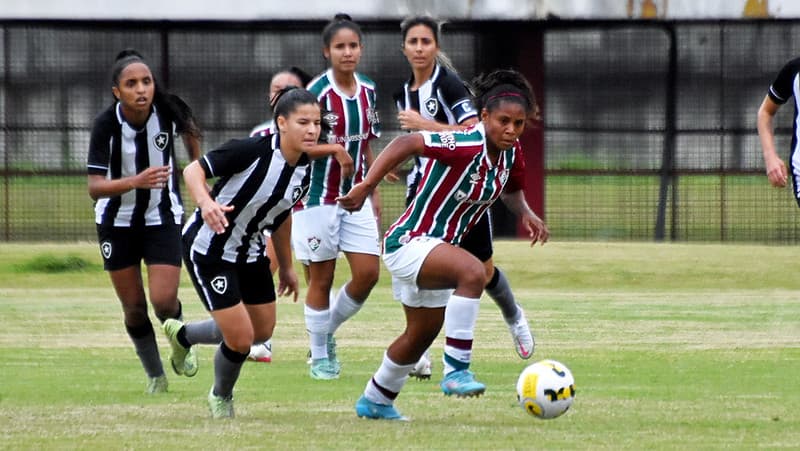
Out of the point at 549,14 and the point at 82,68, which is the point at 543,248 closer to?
the point at 549,14

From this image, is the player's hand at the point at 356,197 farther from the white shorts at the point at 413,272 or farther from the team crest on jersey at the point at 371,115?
the team crest on jersey at the point at 371,115

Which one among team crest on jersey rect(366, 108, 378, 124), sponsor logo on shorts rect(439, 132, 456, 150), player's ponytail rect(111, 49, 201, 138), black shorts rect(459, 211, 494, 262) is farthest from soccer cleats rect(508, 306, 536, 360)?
sponsor logo on shorts rect(439, 132, 456, 150)

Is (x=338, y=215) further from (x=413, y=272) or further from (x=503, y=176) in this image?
(x=413, y=272)

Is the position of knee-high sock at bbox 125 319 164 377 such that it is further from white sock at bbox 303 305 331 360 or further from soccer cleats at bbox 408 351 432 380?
soccer cleats at bbox 408 351 432 380

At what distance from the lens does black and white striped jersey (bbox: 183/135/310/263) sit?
7.52 m

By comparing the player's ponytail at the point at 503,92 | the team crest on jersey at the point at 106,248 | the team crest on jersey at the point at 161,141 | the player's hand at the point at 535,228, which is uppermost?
the player's ponytail at the point at 503,92

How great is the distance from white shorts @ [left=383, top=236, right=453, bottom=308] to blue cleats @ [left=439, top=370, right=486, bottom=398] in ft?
1.41

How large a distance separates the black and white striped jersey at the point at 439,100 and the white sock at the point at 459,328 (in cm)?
184

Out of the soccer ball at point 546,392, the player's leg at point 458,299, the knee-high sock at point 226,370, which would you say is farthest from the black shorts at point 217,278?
the soccer ball at point 546,392

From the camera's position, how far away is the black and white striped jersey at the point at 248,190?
7516mm

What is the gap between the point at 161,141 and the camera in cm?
878

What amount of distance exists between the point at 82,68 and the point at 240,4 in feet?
7.80

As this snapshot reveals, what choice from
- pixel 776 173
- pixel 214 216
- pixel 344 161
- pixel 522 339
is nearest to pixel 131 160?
pixel 344 161

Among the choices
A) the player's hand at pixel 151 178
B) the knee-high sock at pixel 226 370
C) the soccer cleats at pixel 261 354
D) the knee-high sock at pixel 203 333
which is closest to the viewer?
the knee-high sock at pixel 226 370
